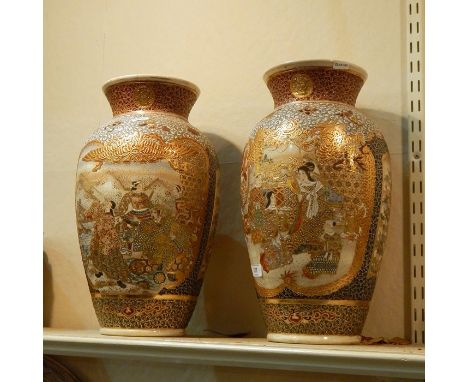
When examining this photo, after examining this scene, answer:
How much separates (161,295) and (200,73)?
489mm

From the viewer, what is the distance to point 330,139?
1.01 meters

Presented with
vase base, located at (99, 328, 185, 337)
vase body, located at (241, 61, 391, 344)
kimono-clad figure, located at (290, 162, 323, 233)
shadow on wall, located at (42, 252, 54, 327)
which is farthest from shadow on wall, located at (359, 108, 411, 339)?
shadow on wall, located at (42, 252, 54, 327)

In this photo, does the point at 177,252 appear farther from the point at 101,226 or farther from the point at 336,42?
the point at 336,42

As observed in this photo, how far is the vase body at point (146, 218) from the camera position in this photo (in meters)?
1.11

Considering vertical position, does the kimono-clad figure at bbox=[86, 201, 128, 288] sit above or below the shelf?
above

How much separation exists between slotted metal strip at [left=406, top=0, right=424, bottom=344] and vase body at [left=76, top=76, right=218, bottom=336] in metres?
0.34

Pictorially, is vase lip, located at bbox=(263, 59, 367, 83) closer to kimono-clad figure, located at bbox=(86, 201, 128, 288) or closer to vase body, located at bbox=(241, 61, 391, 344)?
vase body, located at bbox=(241, 61, 391, 344)

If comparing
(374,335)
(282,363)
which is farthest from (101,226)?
(374,335)

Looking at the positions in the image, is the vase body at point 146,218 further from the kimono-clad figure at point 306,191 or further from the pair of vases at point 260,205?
the kimono-clad figure at point 306,191

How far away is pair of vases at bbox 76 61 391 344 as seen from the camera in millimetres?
1009

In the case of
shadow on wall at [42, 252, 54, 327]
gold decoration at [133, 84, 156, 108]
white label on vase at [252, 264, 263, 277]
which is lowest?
shadow on wall at [42, 252, 54, 327]

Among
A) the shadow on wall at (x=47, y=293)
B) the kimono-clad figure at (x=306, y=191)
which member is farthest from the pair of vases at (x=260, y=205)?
the shadow on wall at (x=47, y=293)

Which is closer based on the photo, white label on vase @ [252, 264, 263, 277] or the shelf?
the shelf

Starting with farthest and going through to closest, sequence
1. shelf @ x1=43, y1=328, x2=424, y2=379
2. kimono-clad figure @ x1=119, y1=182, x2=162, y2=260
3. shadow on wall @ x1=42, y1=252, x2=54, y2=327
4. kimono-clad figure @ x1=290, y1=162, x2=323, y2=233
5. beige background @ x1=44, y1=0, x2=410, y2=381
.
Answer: shadow on wall @ x1=42, y1=252, x2=54, y2=327
beige background @ x1=44, y1=0, x2=410, y2=381
kimono-clad figure @ x1=119, y1=182, x2=162, y2=260
kimono-clad figure @ x1=290, y1=162, x2=323, y2=233
shelf @ x1=43, y1=328, x2=424, y2=379
